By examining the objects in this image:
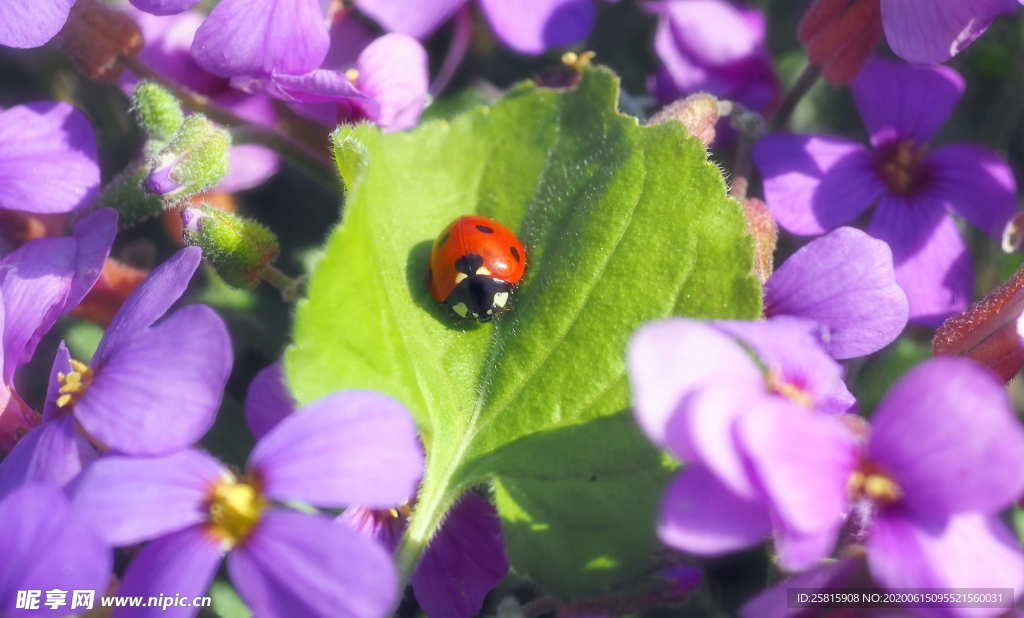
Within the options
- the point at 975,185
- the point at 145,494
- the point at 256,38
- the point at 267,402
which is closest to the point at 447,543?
the point at 267,402

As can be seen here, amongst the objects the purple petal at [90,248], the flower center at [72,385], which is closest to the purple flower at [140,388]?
the flower center at [72,385]

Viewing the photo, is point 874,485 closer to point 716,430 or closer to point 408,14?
point 716,430

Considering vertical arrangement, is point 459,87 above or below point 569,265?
below

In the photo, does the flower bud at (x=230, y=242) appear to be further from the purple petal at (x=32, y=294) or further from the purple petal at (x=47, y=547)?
the purple petal at (x=47, y=547)

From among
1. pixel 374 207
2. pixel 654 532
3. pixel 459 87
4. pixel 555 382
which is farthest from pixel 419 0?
pixel 654 532

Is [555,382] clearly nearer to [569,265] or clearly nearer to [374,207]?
[569,265]

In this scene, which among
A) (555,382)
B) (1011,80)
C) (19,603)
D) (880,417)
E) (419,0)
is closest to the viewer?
(880,417)

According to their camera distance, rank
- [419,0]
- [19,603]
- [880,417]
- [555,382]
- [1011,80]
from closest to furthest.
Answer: [880,417] → [19,603] → [555,382] → [419,0] → [1011,80]
